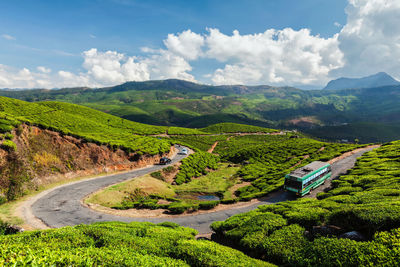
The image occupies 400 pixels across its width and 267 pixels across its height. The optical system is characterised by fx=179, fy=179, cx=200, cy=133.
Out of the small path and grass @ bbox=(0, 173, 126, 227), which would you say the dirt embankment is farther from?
the small path

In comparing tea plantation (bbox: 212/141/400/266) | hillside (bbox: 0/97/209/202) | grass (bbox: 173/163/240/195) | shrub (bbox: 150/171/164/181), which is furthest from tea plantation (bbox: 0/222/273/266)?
shrub (bbox: 150/171/164/181)

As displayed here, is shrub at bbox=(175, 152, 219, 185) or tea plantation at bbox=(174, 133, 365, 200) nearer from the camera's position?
tea plantation at bbox=(174, 133, 365, 200)

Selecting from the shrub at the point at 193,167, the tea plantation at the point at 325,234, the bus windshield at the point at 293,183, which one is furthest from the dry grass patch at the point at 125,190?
the bus windshield at the point at 293,183

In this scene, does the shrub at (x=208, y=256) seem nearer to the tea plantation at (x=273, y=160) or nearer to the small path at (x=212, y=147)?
the tea plantation at (x=273, y=160)

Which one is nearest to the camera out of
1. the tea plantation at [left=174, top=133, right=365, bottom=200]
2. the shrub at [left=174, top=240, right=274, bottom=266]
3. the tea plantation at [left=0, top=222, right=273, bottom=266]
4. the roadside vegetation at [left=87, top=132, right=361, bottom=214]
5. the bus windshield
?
the tea plantation at [left=0, top=222, right=273, bottom=266]

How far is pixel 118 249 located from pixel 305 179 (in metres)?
26.4

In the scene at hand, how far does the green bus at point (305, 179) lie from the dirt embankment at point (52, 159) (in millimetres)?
35673

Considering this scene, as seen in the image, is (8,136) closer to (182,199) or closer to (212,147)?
(182,199)

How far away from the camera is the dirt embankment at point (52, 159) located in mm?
27188

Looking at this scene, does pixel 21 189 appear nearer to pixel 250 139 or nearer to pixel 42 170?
pixel 42 170

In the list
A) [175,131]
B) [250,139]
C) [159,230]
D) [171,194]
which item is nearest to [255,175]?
[171,194]

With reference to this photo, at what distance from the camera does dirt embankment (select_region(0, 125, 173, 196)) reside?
27.2 metres

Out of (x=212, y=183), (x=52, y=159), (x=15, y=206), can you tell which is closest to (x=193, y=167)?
(x=212, y=183)

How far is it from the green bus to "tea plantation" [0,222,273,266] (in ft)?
63.1
